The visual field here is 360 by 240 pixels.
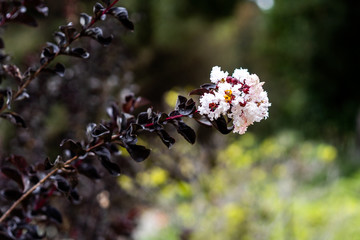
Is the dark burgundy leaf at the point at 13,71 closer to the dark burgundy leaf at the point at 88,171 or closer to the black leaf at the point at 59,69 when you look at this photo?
the black leaf at the point at 59,69

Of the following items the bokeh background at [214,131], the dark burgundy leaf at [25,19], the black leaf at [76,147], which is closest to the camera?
the black leaf at [76,147]

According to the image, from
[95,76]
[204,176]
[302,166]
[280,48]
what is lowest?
[95,76]

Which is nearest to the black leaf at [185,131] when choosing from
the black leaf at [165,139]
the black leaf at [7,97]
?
the black leaf at [165,139]

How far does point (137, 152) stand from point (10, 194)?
0.37 meters

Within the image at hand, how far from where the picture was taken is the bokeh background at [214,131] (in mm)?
2268

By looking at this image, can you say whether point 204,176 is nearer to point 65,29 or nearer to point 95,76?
point 95,76

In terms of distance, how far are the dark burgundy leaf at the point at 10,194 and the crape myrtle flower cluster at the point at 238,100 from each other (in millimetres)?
505

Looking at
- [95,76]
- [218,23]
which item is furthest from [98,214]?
[218,23]

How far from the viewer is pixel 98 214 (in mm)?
1939

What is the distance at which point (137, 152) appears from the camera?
68 centimetres

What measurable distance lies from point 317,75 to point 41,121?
6434 mm

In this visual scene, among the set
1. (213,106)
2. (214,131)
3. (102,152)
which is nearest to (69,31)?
(102,152)

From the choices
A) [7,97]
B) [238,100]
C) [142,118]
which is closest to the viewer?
[238,100]

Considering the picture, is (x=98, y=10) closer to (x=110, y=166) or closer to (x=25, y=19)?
(x=25, y=19)
